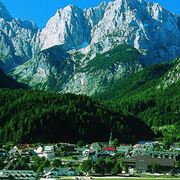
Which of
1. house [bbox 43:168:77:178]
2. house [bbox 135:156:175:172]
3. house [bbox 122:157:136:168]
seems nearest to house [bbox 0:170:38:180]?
house [bbox 43:168:77:178]

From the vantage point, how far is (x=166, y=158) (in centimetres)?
18775

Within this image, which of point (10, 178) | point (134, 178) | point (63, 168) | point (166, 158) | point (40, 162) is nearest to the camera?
point (10, 178)

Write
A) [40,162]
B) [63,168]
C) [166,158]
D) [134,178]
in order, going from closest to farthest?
1. [134,178]
2. [63,168]
3. [40,162]
4. [166,158]

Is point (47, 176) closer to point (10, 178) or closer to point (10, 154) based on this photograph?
point (10, 178)

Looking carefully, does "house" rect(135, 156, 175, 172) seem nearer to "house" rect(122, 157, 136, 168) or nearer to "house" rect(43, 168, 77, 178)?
"house" rect(122, 157, 136, 168)

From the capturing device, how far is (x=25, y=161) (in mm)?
174500

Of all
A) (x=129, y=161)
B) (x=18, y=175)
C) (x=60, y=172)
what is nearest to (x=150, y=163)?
(x=129, y=161)

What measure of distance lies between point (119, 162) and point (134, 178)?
2912cm

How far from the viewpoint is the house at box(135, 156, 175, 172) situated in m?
177

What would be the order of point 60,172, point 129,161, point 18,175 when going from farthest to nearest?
1. point 129,161
2. point 60,172
3. point 18,175

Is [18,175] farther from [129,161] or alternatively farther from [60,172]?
[129,161]

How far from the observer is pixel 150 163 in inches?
7023

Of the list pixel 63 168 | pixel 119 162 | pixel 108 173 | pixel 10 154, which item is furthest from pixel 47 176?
pixel 10 154

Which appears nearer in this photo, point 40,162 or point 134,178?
point 134,178
